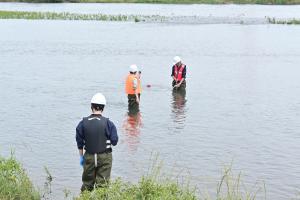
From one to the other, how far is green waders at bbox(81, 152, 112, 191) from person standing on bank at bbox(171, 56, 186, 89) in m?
13.1

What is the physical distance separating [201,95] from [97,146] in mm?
15909

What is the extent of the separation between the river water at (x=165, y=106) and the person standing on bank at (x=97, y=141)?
212 cm

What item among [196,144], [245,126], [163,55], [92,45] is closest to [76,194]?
[196,144]

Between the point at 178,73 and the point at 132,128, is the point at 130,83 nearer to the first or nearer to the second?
the point at 132,128

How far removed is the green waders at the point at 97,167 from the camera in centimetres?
1134

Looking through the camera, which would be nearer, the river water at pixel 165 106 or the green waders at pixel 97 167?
the green waders at pixel 97 167

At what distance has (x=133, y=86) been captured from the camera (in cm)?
2089

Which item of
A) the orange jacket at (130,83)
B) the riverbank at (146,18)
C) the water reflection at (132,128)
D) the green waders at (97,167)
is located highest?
the riverbank at (146,18)

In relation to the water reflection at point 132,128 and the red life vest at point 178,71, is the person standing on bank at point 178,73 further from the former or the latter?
the water reflection at point 132,128

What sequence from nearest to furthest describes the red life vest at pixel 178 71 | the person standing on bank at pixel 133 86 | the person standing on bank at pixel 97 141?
the person standing on bank at pixel 97 141 < the person standing on bank at pixel 133 86 < the red life vest at pixel 178 71

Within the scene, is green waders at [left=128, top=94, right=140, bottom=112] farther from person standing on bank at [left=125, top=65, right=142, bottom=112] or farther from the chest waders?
the chest waders

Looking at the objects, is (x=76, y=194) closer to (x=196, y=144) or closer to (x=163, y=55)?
(x=196, y=144)

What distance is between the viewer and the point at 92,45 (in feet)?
151

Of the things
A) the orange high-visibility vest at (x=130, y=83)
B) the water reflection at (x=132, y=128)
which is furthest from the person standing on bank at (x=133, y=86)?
the water reflection at (x=132, y=128)
